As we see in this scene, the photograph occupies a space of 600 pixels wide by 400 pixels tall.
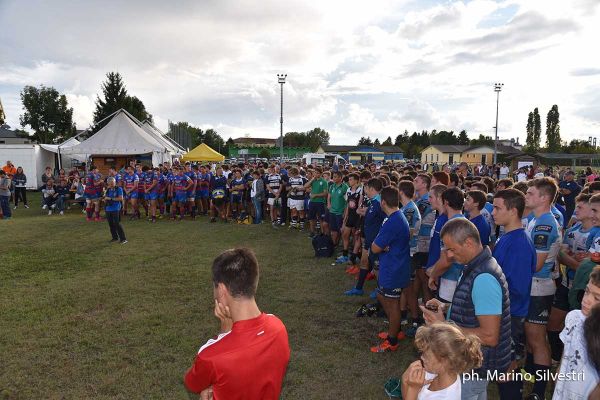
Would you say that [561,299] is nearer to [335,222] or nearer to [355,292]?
[355,292]

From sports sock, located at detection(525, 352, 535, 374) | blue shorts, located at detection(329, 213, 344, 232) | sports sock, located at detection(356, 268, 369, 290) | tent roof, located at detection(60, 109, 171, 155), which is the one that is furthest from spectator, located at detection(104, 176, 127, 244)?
tent roof, located at detection(60, 109, 171, 155)

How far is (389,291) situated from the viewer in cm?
482

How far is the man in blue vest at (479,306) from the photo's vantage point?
263 centimetres

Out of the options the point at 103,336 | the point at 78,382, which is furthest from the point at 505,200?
the point at 103,336

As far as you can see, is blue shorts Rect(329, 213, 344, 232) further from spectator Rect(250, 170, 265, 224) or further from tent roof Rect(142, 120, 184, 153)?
tent roof Rect(142, 120, 184, 153)

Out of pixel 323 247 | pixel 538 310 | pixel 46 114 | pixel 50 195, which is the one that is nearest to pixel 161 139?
pixel 50 195

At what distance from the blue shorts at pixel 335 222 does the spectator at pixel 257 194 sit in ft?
14.9

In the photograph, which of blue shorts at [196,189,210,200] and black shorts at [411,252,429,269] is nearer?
black shorts at [411,252,429,269]

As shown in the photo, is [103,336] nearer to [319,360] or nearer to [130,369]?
[130,369]

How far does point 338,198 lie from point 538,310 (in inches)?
236

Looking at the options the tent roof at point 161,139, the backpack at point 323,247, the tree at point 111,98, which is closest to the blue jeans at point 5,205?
the tent roof at point 161,139

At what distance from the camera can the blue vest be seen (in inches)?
107

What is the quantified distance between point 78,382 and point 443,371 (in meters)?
3.84

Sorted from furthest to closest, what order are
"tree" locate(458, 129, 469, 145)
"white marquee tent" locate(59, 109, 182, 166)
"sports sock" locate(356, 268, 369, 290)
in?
"tree" locate(458, 129, 469, 145), "white marquee tent" locate(59, 109, 182, 166), "sports sock" locate(356, 268, 369, 290)
